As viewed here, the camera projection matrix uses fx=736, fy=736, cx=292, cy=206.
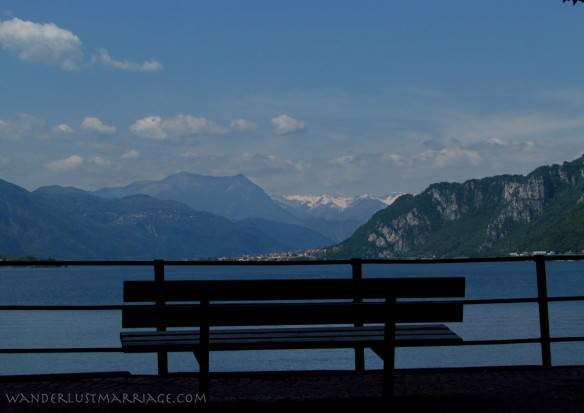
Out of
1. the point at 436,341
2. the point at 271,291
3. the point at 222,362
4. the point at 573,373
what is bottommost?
the point at 222,362

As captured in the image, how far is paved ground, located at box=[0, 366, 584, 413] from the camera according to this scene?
5320 mm

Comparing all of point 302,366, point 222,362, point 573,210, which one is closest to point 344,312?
point 302,366

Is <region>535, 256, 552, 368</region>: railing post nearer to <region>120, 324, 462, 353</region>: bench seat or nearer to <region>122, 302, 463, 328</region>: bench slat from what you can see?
<region>120, 324, 462, 353</region>: bench seat

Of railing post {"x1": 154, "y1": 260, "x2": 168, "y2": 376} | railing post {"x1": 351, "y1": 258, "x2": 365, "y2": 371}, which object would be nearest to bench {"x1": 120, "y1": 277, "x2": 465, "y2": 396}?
railing post {"x1": 154, "y1": 260, "x2": 168, "y2": 376}

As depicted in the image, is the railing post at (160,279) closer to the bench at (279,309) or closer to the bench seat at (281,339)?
the bench seat at (281,339)

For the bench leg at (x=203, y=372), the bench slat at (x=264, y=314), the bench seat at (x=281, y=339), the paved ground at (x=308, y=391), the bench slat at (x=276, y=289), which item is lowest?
the paved ground at (x=308, y=391)

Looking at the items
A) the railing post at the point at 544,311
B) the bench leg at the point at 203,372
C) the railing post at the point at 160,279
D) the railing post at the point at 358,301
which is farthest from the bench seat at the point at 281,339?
the railing post at the point at 544,311

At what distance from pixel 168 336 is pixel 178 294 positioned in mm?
696

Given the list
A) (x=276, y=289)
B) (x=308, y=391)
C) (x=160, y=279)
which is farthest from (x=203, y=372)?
(x=160, y=279)

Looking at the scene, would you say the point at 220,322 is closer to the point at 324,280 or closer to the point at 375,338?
the point at 324,280

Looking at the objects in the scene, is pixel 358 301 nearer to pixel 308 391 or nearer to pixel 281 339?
pixel 308 391

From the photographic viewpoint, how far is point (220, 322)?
4.62 meters

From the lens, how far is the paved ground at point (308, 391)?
5320 mm

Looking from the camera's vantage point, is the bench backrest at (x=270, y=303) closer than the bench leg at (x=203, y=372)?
Yes
